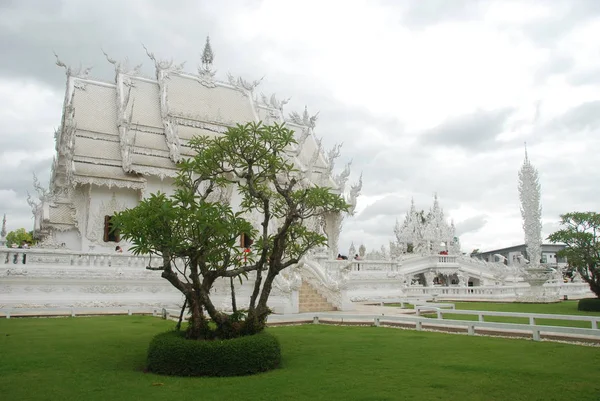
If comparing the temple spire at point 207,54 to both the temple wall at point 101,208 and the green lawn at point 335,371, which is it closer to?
the temple wall at point 101,208

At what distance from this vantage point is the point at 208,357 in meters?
6.47

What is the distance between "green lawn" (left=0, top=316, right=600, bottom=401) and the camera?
545 centimetres

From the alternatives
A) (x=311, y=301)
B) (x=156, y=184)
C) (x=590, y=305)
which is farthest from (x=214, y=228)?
(x=156, y=184)

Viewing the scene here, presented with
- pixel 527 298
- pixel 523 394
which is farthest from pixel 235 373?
pixel 527 298

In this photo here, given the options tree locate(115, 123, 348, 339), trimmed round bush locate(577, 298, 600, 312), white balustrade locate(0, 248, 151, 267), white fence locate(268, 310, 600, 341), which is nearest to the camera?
tree locate(115, 123, 348, 339)

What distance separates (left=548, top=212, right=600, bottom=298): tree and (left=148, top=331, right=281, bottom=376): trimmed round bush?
575 inches

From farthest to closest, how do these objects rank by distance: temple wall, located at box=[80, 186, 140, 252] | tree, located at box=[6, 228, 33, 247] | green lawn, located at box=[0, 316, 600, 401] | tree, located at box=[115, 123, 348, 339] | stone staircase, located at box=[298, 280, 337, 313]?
tree, located at box=[6, 228, 33, 247], temple wall, located at box=[80, 186, 140, 252], stone staircase, located at box=[298, 280, 337, 313], tree, located at box=[115, 123, 348, 339], green lawn, located at box=[0, 316, 600, 401]

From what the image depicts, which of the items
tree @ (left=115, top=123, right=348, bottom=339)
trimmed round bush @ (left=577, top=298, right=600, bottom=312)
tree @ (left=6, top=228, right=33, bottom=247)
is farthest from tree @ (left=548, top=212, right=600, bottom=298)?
tree @ (left=6, top=228, right=33, bottom=247)

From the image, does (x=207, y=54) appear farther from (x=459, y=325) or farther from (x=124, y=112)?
(x=459, y=325)

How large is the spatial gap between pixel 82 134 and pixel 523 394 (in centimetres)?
2110

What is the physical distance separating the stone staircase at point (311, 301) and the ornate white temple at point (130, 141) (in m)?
6.84

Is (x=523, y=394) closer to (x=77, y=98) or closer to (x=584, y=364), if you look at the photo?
(x=584, y=364)

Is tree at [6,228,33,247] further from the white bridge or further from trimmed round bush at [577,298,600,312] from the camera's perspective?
trimmed round bush at [577,298,600,312]

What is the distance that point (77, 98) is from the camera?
23984 millimetres
